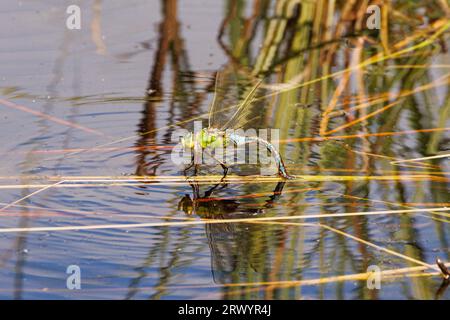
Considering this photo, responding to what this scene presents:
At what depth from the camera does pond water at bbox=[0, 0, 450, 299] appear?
11.0ft

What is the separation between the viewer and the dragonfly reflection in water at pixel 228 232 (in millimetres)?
3387

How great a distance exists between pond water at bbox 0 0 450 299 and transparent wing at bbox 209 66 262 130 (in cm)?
11

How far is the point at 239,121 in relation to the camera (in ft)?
15.4

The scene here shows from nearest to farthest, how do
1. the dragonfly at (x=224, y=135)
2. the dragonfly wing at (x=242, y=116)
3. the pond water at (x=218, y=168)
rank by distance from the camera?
the pond water at (x=218, y=168), the dragonfly at (x=224, y=135), the dragonfly wing at (x=242, y=116)

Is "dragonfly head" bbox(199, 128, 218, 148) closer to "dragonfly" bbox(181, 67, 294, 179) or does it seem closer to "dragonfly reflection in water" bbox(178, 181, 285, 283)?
"dragonfly" bbox(181, 67, 294, 179)

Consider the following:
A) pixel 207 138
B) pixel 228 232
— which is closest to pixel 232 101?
pixel 207 138

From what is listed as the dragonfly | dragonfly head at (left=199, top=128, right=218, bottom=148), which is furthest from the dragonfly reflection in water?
dragonfly head at (left=199, top=128, right=218, bottom=148)

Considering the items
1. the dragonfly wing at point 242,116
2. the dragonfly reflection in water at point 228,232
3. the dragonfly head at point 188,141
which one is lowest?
the dragonfly reflection in water at point 228,232

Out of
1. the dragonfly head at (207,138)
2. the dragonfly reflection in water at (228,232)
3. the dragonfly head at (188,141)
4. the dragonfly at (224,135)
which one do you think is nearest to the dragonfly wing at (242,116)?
the dragonfly at (224,135)

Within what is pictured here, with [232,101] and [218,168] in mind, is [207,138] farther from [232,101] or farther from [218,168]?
[232,101]

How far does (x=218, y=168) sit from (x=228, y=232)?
0.78 m

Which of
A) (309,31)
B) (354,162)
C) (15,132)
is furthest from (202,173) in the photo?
(309,31)

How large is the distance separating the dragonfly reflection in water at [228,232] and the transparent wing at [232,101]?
52 cm

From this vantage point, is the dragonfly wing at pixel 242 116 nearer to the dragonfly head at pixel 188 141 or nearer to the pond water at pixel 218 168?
the pond water at pixel 218 168
